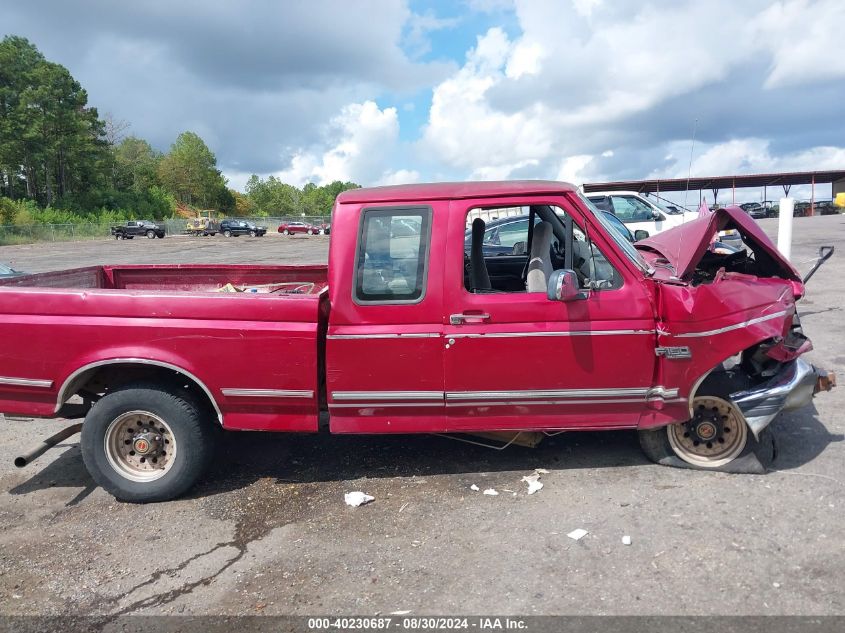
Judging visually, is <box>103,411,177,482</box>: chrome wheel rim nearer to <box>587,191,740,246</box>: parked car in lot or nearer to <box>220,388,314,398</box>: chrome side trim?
<box>220,388,314,398</box>: chrome side trim

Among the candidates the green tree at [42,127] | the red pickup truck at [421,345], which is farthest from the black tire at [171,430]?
the green tree at [42,127]

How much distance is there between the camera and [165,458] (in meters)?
4.26

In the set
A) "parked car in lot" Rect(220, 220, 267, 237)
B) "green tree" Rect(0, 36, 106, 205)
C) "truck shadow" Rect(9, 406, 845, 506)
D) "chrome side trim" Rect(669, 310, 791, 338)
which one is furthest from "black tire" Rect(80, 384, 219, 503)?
"green tree" Rect(0, 36, 106, 205)

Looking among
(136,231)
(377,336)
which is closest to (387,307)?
(377,336)

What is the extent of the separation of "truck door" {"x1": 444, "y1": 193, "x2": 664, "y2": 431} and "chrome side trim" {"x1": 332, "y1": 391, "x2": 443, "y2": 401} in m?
0.11

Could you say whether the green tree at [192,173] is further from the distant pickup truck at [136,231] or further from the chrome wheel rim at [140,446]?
the chrome wheel rim at [140,446]

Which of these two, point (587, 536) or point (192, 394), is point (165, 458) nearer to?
point (192, 394)

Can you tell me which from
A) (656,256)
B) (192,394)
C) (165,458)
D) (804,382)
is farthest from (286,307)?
(804,382)

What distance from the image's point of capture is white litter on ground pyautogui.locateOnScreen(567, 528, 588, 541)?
11.6 feet

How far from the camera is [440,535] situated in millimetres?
3633

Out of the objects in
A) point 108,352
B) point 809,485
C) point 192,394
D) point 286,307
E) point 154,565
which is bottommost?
point 154,565

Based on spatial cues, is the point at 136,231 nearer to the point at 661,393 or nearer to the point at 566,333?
the point at 566,333

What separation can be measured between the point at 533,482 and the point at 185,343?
2454 millimetres

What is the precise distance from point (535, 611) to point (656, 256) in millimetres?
3111
